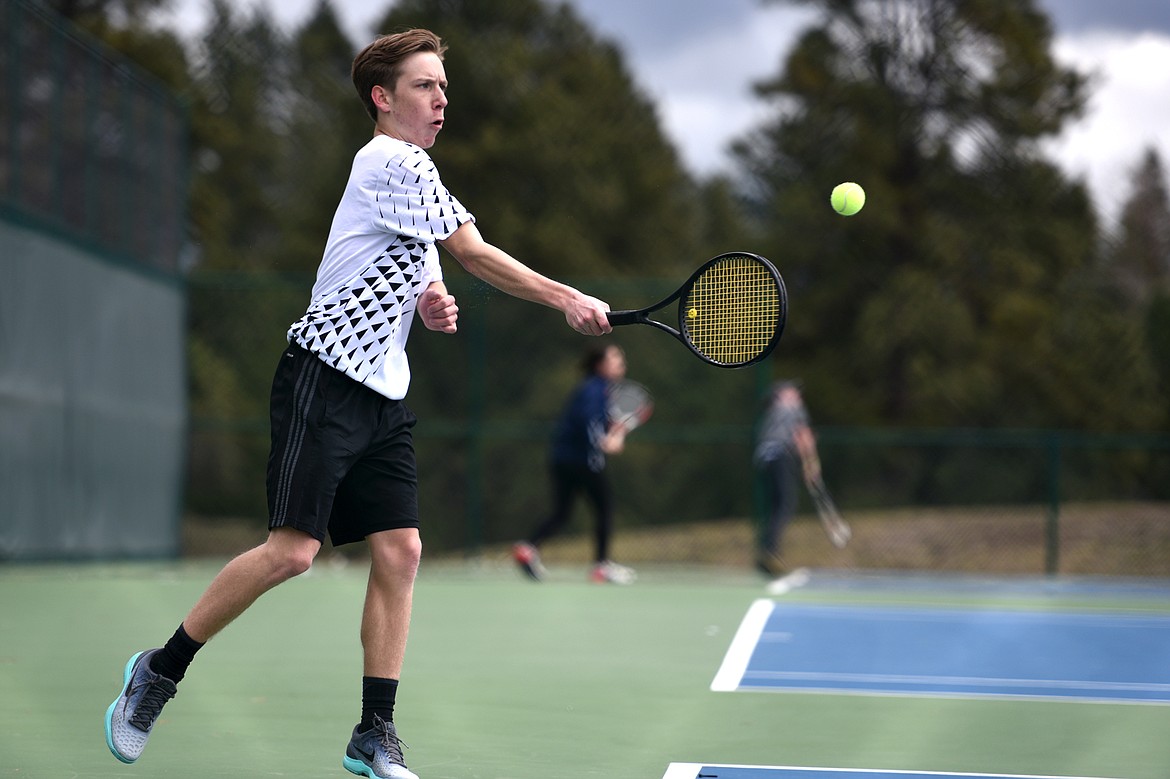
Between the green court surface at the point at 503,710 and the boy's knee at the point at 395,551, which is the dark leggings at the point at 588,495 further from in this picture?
the boy's knee at the point at 395,551

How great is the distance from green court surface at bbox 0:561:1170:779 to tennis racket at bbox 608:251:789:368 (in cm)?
103

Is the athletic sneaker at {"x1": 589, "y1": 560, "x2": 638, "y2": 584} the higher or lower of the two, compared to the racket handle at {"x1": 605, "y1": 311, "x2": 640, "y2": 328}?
lower

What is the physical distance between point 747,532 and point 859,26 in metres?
11.8

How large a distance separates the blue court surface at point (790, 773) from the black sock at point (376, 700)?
0.68 meters

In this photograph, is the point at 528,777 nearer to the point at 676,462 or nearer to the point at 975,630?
the point at 975,630

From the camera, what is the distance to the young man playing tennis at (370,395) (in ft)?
12.1

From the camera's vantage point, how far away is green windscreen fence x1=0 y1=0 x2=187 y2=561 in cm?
1148

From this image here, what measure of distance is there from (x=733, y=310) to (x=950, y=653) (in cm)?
335

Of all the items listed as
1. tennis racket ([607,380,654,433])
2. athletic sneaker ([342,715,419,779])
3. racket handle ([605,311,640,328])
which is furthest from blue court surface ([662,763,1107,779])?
tennis racket ([607,380,654,433])

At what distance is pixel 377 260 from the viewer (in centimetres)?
374

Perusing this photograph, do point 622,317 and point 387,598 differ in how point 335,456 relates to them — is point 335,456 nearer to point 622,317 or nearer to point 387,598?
point 387,598

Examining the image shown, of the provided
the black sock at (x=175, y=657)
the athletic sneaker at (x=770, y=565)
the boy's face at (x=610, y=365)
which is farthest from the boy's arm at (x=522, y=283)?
the athletic sneaker at (x=770, y=565)

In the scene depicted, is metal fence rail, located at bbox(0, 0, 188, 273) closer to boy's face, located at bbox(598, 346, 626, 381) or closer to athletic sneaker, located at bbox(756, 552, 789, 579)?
boy's face, located at bbox(598, 346, 626, 381)

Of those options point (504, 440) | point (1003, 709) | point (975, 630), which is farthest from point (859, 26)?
point (1003, 709)
